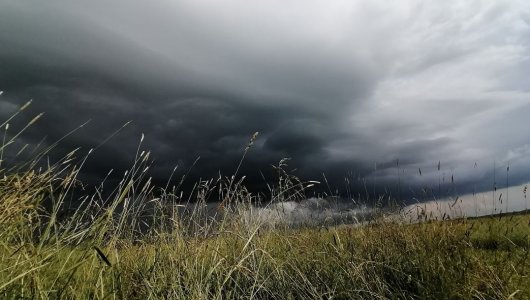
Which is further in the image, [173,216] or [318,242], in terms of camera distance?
[318,242]

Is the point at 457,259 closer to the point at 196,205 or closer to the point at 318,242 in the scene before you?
the point at 318,242

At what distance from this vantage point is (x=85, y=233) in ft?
11.0

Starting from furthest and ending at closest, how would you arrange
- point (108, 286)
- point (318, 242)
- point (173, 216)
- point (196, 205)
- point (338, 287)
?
point (318, 242) → point (196, 205) → point (173, 216) → point (338, 287) → point (108, 286)

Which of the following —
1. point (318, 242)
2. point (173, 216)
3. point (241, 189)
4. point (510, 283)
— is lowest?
point (510, 283)

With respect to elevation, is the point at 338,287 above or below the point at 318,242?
below

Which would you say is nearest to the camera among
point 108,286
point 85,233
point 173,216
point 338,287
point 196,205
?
point 85,233

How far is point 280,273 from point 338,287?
2.27 feet

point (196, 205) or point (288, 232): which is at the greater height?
point (196, 205)

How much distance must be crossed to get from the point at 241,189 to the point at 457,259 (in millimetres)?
2917

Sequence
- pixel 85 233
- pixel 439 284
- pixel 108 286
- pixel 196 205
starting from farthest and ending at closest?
pixel 196 205
pixel 439 284
pixel 108 286
pixel 85 233

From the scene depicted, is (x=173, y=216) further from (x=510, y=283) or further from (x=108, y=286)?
(x=510, y=283)

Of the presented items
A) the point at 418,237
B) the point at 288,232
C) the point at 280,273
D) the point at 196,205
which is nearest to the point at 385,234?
the point at 418,237

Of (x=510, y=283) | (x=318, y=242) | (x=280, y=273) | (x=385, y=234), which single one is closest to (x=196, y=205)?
(x=280, y=273)

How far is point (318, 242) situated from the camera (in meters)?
6.56
